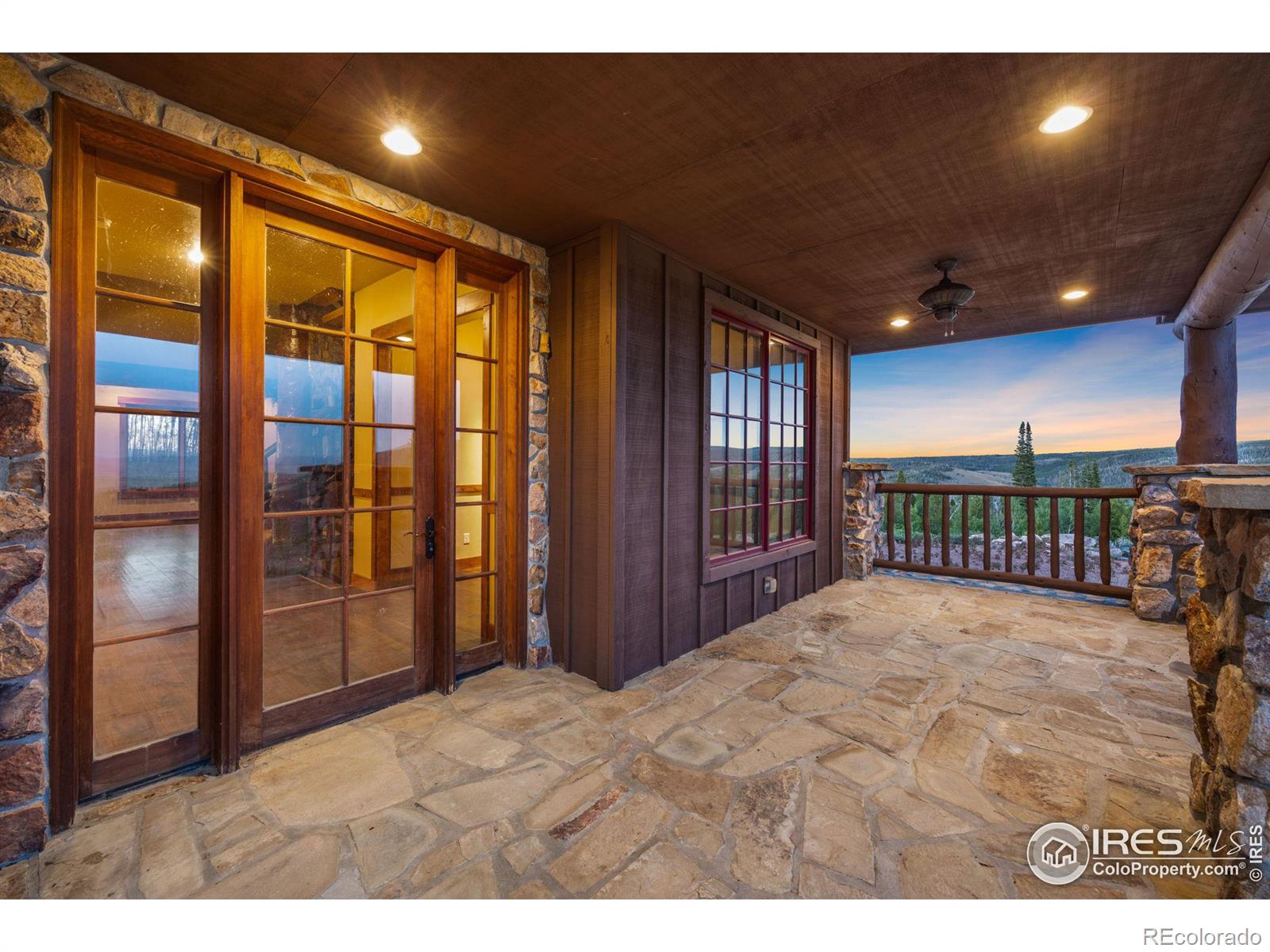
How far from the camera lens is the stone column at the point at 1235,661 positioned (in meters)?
1.23

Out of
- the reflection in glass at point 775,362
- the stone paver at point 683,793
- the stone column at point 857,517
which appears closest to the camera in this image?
the stone paver at point 683,793

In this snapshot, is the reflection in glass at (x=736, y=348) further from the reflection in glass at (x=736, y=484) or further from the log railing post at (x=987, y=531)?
the log railing post at (x=987, y=531)

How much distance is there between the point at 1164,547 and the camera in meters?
3.88

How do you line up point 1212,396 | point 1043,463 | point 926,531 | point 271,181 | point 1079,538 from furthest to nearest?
point 1043,463 → point 926,531 → point 1079,538 → point 1212,396 → point 271,181

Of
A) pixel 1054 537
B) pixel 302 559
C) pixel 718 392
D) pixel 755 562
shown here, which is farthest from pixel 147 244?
pixel 1054 537

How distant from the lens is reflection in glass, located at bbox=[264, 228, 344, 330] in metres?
2.16

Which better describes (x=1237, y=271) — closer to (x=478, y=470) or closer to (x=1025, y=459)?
(x=478, y=470)

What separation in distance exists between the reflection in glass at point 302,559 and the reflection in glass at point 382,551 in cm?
8

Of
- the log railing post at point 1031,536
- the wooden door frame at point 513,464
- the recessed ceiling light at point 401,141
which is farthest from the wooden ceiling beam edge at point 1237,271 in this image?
the recessed ceiling light at point 401,141

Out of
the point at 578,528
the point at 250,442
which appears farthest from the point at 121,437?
the point at 578,528

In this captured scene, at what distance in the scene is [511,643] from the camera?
302 cm

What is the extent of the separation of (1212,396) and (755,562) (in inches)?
146

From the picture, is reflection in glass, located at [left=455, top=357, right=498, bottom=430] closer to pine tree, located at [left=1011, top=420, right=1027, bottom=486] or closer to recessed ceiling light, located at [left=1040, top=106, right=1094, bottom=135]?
recessed ceiling light, located at [left=1040, top=106, right=1094, bottom=135]
